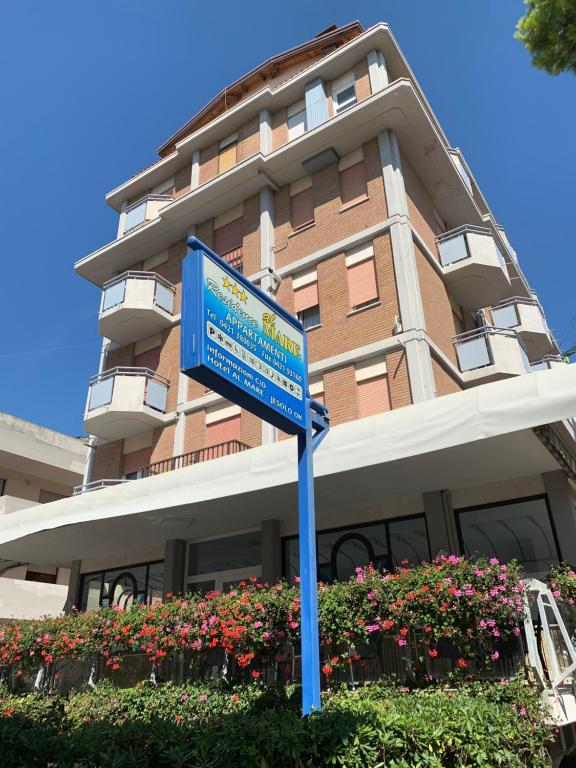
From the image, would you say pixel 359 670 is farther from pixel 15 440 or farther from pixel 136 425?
pixel 15 440

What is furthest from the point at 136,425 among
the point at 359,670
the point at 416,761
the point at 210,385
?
the point at 416,761

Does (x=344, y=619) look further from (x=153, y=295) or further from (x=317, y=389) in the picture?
(x=153, y=295)

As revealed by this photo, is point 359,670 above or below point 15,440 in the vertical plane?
below

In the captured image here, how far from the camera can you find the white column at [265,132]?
20617 millimetres

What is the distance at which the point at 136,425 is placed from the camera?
1958 cm

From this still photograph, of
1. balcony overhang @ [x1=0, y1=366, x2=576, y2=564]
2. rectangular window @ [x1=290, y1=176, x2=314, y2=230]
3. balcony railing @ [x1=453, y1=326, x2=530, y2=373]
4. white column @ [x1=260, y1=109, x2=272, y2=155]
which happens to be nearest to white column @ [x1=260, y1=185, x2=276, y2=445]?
rectangular window @ [x1=290, y1=176, x2=314, y2=230]

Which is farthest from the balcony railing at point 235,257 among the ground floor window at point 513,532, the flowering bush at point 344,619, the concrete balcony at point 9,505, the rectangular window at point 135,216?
the flowering bush at point 344,619

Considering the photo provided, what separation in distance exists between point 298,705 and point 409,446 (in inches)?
152

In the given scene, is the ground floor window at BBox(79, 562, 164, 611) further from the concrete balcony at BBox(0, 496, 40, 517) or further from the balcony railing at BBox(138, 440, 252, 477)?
the concrete balcony at BBox(0, 496, 40, 517)

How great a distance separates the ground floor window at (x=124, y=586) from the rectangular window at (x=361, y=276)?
8964 millimetres

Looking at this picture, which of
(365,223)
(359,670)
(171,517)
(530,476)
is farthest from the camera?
(365,223)

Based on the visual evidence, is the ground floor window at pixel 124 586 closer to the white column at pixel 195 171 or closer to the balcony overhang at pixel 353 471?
the balcony overhang at pixel 353 471

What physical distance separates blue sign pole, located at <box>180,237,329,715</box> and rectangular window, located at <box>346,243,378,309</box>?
9967mm

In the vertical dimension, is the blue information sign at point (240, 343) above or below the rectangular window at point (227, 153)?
below
